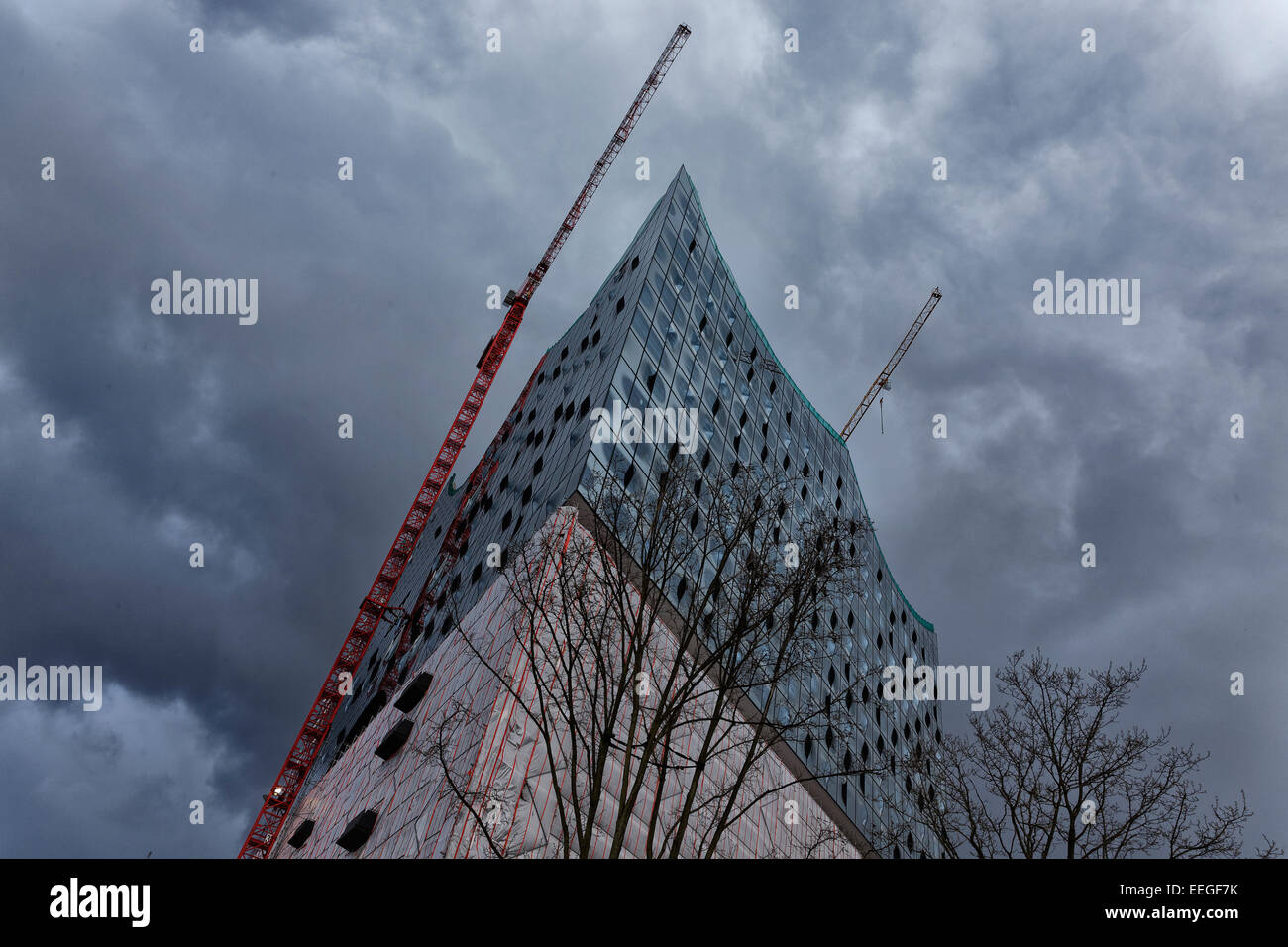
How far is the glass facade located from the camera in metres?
29.8

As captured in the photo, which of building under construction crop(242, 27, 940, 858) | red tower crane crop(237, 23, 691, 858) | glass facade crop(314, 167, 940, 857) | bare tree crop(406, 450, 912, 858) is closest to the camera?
bare tree crop(406, 450, 912, 858)

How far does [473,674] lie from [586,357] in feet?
54.3

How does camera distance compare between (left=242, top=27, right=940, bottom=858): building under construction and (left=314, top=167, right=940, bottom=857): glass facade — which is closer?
(left=242, top=27, right=940, bottom=858): building under construction

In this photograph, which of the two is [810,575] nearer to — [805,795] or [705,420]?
[705,420]

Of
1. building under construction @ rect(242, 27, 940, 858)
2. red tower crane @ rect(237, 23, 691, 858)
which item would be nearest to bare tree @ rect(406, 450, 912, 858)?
building under construction @ rect(242, 27, 940, 858)

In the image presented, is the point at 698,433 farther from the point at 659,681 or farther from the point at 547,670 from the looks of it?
the point at 659,681

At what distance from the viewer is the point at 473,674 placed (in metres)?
24.4

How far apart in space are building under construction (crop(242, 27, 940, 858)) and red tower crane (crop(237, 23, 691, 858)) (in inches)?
11.1

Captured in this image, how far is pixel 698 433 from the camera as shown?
33281 millimetres

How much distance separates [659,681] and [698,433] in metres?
15.7

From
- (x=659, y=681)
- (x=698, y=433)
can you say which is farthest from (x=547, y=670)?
(x=698, y=433)

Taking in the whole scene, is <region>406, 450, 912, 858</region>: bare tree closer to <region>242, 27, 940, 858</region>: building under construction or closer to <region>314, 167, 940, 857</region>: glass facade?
<region>242, 27, 940, 858</region>: building under construction
